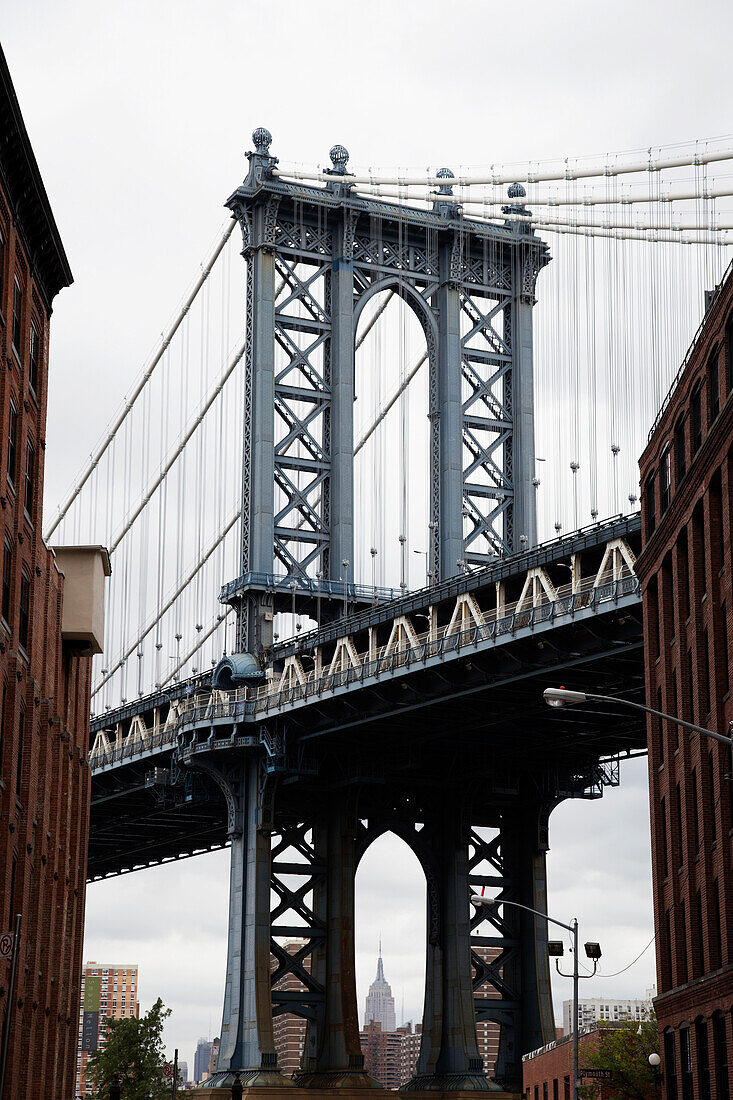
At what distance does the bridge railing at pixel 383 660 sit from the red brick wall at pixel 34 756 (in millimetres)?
15533

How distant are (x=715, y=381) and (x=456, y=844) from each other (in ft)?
169

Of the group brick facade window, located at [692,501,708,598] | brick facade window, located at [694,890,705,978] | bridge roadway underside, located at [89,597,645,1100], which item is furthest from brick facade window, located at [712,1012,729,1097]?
bridge roadway underside, located at [89,597,645,1100]

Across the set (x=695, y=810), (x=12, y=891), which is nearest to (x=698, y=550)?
(x=695, y=810)

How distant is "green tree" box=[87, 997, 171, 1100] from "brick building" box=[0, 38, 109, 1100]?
1347 inches

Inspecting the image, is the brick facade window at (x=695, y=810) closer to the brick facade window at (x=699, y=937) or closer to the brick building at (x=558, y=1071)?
the brick facade window at (x=699, y=937)

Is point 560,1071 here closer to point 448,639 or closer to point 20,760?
point 448,639

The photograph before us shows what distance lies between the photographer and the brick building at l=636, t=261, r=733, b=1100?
45062mm

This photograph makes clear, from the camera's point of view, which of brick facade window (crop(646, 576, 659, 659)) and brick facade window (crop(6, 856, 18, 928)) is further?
brick facade window (crop(646, 576, 659, 659))

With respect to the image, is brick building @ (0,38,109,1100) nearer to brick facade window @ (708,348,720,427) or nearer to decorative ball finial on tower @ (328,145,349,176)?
brick facade window @ (708,348,720,427)

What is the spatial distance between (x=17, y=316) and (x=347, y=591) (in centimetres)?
4140

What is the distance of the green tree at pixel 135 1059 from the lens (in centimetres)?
9606

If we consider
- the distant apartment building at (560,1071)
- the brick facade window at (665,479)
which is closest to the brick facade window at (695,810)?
the brick facade window at (665,479)

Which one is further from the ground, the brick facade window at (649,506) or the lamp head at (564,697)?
the brick facade window at (649,506)

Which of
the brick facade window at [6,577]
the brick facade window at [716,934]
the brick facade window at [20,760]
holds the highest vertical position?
the brick facade window at [6,577]
